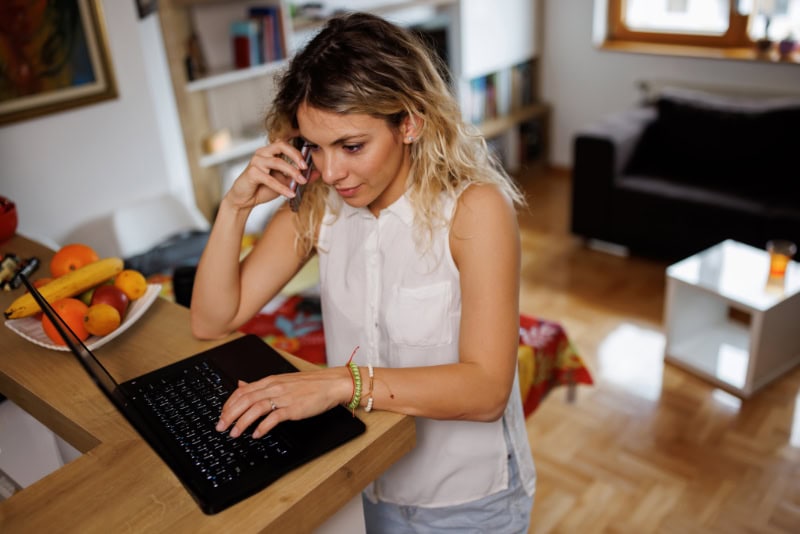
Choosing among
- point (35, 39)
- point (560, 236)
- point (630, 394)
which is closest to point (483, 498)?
point (630, 394)

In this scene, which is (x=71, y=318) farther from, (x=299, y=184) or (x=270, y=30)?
(x=270, y=30)

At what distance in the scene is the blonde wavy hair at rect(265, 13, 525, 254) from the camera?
107 centimetres

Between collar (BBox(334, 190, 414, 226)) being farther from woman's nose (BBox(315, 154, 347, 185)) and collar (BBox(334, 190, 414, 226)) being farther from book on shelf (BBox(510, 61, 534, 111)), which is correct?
book on shelf (BBox(510, 61, 534, 111))

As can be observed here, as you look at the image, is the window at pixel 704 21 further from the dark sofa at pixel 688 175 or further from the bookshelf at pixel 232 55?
the bookshelf at pixel 232 55

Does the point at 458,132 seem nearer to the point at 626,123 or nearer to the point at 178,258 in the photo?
the point at 178,258

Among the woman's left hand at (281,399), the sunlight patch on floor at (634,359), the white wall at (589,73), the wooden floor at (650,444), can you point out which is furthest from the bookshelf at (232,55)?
the woman's left hand at (281,399)

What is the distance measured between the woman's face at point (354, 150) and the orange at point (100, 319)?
383 mm

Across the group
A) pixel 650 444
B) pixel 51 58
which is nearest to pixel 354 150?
pixel 650 444

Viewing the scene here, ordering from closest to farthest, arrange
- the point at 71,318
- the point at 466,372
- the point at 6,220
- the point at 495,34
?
the point at 466,372, the point at 71,318, the point at 6,220, the point at 495,34

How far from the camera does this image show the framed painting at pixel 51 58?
2.83 metres

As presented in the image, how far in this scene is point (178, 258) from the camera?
2.99 meters

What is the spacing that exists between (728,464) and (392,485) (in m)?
1.59

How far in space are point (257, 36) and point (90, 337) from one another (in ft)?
8.78

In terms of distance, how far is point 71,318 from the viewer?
1.15m
